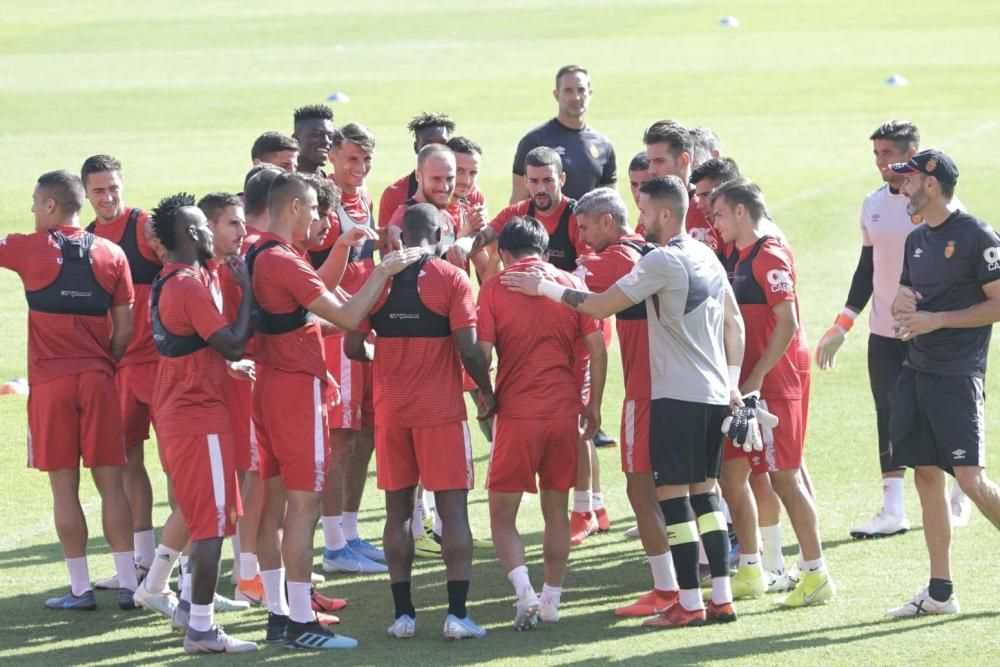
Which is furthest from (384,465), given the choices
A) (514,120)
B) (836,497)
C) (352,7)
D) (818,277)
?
(352,7)

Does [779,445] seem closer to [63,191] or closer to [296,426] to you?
[296,426]

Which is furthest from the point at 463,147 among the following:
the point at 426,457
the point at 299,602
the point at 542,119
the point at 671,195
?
the point at 542,119

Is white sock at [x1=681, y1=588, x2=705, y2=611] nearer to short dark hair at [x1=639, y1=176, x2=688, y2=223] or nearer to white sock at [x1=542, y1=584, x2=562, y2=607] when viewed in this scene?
white sock at [x1=542, y1=584, x2=562, y2=607]

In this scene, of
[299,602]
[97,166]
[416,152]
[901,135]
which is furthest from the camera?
[416,152]

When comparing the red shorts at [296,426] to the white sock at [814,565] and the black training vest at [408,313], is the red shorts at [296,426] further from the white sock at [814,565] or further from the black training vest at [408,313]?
the white sock at [814,565]

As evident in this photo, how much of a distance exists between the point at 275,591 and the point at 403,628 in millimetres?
723

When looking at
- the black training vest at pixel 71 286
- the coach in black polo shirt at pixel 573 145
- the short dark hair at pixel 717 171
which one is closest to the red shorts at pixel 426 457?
the black training vest at pixel 71 286

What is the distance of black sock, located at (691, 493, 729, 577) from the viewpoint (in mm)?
8195

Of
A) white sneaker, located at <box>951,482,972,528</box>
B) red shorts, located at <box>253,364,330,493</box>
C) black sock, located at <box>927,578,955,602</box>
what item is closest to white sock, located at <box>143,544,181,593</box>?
red shorts, located at <box>253,364,330,493</box>

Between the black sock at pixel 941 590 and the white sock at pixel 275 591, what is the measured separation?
11.5 feet

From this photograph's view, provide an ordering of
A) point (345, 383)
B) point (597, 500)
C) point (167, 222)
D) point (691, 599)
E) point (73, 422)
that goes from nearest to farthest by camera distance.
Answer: point (167, 222) < point (691, 599) < point (73, 422) < point (345, 383) < point (597, 500)

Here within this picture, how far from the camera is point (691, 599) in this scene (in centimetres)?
818

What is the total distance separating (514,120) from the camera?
108 ft

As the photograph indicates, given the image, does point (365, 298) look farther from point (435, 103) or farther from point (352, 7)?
point (352, 7)
